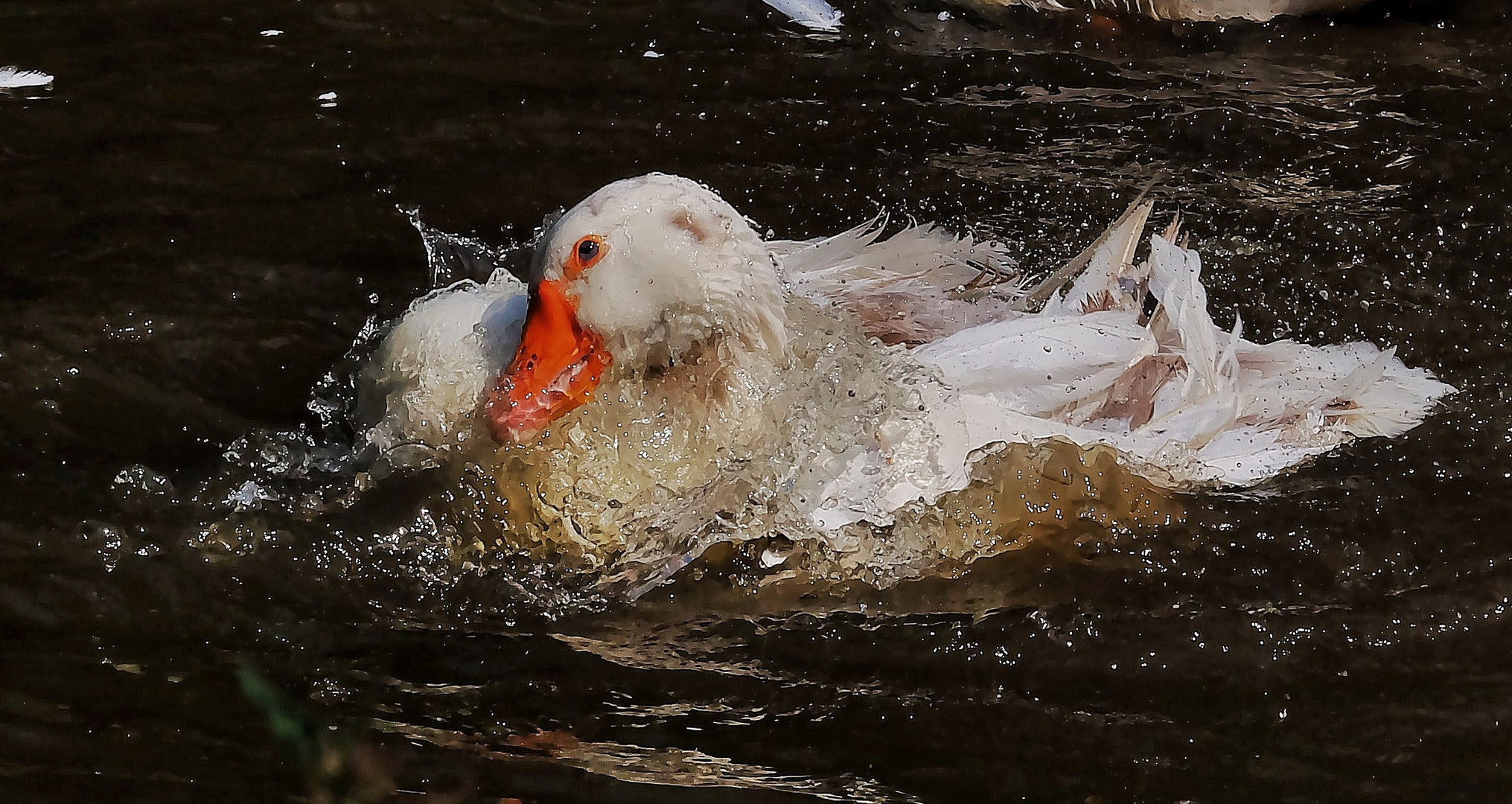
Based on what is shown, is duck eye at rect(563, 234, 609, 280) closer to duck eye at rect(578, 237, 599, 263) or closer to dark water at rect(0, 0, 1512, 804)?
duck eye at rect(578, 237, 599, 263)

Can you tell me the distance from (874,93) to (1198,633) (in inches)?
109

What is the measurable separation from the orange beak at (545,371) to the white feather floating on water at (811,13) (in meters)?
2.70

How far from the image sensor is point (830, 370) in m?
3.66

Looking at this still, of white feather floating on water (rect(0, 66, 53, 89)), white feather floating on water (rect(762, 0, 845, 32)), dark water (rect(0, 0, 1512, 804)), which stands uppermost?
white feather floating on water (rect(762, 0, 845, 32))

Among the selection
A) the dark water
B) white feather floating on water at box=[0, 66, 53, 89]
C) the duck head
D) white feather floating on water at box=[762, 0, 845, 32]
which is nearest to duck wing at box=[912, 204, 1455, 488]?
the dark water

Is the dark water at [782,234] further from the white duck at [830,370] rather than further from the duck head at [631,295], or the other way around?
the duck head at [631,295]

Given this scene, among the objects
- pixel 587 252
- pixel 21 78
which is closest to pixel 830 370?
pixel 587 252

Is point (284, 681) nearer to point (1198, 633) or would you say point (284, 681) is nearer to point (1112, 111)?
point (1198, 633)

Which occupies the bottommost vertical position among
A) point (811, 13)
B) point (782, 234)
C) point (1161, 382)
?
point (1161, 382)

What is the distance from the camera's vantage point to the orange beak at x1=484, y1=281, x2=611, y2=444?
11.4 feet

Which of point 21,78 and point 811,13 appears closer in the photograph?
point 21,78

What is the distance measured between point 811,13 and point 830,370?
8.72ft

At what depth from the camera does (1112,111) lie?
5363 mm

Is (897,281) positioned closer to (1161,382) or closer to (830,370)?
(830,370)
